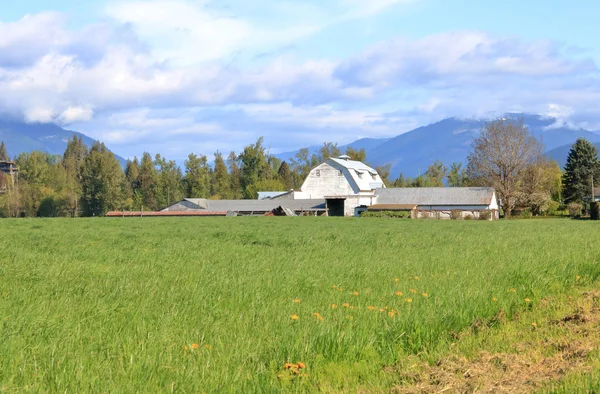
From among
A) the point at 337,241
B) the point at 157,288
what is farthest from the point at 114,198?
the point at 157,288

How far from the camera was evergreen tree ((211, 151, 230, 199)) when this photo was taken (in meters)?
129

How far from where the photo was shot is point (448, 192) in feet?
290

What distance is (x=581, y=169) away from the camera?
9325 cm

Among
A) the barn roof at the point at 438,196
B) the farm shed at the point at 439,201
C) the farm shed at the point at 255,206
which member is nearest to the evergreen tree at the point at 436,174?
the barn roof at the point at 438,196

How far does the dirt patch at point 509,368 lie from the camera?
556 cm

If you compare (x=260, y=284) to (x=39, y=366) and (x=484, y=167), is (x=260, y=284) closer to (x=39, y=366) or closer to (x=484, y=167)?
(x=39, y=366)

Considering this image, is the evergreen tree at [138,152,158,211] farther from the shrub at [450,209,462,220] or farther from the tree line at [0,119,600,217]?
the shrub at [450,209,462,220]

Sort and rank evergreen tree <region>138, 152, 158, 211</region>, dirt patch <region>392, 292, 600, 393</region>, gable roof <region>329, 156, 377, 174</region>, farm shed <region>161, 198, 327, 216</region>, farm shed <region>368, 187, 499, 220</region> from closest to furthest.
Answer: dirt patch <region>392, 292, 600, 393</region>
farm shed <region>368, 187, 499, 220</region>
farm shed <region>161, 198, 327, 216</region>
gable roof <region>329, 156, 377, 174</region>
evergreen tree <region>138, 152, 158, 211</region>

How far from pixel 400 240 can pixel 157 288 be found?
15255mm

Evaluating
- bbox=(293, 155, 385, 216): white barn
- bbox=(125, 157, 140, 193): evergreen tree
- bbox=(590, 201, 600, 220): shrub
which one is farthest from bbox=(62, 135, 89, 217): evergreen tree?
bbox=(590, 201, 600, 220): shrub

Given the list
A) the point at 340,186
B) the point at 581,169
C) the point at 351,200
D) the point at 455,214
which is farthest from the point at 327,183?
the point at 581,169

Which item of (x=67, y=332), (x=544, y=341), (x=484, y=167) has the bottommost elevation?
(x=544, y=341)

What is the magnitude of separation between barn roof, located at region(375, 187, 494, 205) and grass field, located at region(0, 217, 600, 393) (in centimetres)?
7423

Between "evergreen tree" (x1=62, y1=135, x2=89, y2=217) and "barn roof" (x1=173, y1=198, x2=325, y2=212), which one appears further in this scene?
"evergreen tree" (x1=62, y1=135, x2=89, y2=217)
